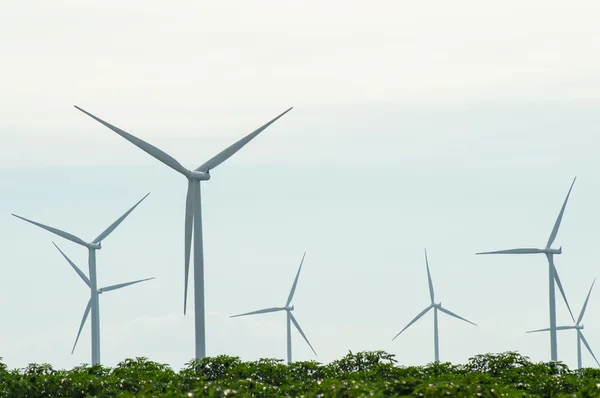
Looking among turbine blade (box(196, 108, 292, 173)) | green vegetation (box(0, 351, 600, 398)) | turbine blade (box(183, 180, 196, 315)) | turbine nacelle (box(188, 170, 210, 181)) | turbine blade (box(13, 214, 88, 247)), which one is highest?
turbine blade (box(13, 214, 88, 247))

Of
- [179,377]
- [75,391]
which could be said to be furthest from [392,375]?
[75,391]

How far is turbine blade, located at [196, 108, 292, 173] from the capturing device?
41.6m

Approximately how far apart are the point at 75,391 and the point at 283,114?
1924 centimetres

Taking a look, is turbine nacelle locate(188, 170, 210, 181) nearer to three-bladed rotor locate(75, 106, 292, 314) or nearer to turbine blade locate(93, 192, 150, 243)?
three-bladed rotor locate(75, 106, 292, 314)

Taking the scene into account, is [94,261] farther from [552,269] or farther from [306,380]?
[306,380]

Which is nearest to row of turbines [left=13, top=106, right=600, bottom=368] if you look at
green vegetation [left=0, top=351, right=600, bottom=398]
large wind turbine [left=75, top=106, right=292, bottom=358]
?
large wind turbine [left=75, top=106, right=292, bottom=358]

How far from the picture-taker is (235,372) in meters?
31.1

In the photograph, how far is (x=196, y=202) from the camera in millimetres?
40188

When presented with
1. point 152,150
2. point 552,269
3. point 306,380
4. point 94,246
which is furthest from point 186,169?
point 552,269

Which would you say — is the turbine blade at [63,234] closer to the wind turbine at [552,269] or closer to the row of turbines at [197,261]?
the row of turbines at [197,261]

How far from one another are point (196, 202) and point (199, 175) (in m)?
1.46

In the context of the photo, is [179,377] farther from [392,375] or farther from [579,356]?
[579,356]

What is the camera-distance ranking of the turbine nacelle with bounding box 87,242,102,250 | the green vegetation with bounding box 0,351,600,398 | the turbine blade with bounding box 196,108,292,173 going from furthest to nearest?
the turbine nacelle with bounding box 87,242,102,250, the turbine blade with bounding box 196,108,292,173, the green vegetation with bounding box 0,351,600,398

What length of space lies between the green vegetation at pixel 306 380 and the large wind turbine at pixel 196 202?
442 centimetres
